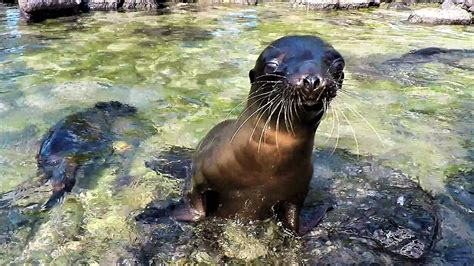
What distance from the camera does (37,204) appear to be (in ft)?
11.1

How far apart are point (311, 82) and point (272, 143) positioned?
476 millimetres

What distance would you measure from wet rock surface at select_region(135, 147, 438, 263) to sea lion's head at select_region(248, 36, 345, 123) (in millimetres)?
757

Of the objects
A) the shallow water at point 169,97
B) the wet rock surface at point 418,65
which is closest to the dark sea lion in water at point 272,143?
the shallow water at point 169,97

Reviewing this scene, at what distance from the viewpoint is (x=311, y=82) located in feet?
6.98

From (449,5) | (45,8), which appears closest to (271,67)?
(45,8)

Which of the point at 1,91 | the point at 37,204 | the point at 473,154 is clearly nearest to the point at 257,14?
the point at 1,91

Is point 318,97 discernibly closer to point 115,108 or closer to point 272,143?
point 272,143

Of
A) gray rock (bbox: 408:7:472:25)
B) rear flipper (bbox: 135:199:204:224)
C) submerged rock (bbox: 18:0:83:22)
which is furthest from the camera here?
gray rock (bbox: 408:7:472:25)

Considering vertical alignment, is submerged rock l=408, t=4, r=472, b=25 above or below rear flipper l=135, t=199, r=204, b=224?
above

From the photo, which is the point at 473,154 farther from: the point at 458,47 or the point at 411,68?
the point at 458,47

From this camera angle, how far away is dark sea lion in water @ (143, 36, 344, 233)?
7.34 ft

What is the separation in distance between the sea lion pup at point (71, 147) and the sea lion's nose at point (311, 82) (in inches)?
76.4

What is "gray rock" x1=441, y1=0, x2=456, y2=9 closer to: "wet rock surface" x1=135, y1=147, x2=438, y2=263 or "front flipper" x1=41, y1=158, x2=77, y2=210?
"wet rock surface" x1=135, y1=147, x2=438, y2=263

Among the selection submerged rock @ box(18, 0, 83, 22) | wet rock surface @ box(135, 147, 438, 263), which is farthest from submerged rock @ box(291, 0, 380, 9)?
wet rock surface @ box(135, 147, 438, 263)
